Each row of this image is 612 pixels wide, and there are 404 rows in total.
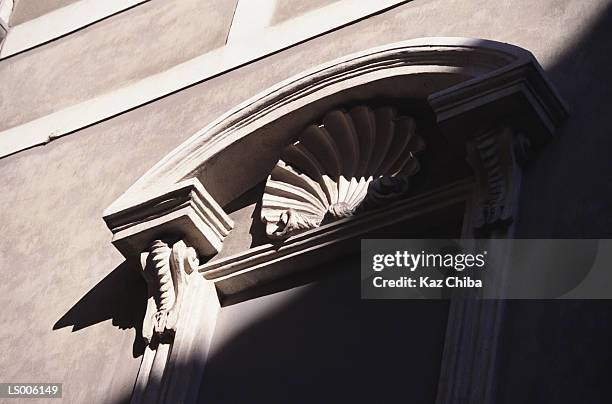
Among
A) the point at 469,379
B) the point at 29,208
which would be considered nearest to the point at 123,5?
the point at 29,208

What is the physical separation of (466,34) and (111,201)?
157 cm

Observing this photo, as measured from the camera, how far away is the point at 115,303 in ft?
17.5

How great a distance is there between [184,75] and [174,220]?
1041 millimetres

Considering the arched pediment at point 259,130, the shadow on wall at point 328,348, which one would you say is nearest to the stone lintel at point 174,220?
the arched pediment at point 259,130

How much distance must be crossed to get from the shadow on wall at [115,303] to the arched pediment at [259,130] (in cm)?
13

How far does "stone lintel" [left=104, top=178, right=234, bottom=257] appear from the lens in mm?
5250

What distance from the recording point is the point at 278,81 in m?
5.62

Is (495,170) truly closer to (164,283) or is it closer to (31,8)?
(164,283)

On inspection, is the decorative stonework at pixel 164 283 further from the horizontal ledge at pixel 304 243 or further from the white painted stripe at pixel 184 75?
the white painted stripe at pixel 184 75

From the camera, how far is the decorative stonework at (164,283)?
16.5ft

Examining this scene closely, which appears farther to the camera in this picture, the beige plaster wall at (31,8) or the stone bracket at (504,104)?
the beige plaster wall at (31,8)

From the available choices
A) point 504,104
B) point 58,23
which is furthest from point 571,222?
point 58,23

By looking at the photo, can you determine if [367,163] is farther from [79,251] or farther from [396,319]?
[79,251]

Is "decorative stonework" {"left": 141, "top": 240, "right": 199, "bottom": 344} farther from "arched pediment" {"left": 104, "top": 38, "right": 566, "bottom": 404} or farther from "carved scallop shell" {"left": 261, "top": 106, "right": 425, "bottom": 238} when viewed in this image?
"carved scallop shell" {"left": 261, "top": 106, "right": 425, "bottom": 238}
